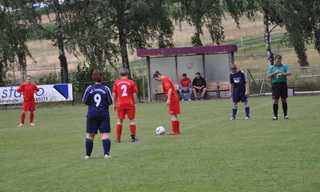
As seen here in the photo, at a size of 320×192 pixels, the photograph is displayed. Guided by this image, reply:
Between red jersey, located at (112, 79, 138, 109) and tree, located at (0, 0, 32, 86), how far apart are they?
991 inches

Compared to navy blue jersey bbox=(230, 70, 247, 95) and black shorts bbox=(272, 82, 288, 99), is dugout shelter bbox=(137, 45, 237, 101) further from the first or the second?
black shorts bbox=(272, 82, 288, 99)

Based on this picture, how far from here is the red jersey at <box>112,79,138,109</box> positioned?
532 inches

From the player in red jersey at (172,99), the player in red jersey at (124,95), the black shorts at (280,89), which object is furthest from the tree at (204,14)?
the player in red jersey at (124,95)

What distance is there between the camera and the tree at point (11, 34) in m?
37.8

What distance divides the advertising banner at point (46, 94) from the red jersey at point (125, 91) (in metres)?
21.1

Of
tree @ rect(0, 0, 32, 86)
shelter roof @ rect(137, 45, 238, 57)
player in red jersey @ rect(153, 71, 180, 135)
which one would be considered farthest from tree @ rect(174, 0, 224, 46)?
player in red jersey @ rect(153, 71, 180, 135)

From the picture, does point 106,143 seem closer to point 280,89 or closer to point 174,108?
point 174,108

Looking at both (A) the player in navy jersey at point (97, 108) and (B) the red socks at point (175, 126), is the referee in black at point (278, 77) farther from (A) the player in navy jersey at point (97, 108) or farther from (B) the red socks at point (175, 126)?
(A) the player in navy jersey at point (97, 108)

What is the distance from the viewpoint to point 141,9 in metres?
38.8

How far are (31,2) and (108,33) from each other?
5.20 meters

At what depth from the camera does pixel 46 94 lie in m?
34.5

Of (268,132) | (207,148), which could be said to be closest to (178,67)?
(268,132)

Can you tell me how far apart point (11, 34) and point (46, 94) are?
626 centimetres

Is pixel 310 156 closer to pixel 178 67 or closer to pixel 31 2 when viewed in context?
pixel 178 67
